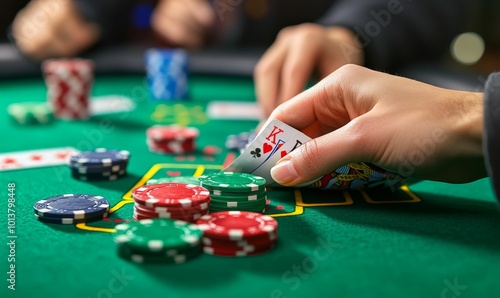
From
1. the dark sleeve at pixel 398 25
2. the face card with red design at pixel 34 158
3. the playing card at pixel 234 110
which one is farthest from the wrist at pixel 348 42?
the face card with red design at pixel 34 158

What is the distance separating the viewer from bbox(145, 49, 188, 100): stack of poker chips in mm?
3613

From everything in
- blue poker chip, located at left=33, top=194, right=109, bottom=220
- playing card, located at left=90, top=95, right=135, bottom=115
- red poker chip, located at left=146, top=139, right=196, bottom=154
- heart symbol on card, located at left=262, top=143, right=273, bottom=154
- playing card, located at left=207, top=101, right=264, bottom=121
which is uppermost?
heart symbol on card, located at left=262, top=143, right=273, bottom=154

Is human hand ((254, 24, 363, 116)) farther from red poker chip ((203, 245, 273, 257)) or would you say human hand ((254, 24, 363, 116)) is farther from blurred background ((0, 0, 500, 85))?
blurred background ((0, 0, 500, 85))

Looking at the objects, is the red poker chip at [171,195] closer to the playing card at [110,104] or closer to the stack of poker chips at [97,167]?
the stack of poker chips at [97,167]

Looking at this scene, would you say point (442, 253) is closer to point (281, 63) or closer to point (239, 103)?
point (281, 63)

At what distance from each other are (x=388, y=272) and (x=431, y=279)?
0.07m

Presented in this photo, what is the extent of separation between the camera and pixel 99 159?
182 centimetres

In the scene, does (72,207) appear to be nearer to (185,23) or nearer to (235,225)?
(235,225)

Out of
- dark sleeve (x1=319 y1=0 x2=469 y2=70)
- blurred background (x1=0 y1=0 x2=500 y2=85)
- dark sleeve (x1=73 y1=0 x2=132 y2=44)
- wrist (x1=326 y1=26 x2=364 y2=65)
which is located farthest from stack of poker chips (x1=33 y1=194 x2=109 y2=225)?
blurred background (x1=0 y1=0 x2=500 y2=85)

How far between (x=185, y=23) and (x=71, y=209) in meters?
3.91

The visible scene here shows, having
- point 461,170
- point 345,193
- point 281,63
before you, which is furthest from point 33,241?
point 281,63

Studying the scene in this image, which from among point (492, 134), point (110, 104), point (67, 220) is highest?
point (492, 134)

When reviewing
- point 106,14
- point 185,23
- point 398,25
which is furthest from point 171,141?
point 185,23

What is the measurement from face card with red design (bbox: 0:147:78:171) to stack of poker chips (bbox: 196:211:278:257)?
3.06 feet
